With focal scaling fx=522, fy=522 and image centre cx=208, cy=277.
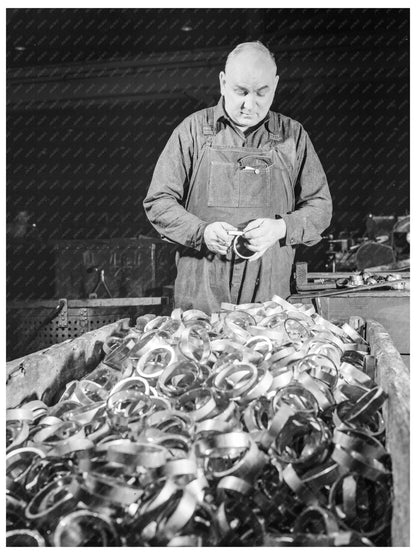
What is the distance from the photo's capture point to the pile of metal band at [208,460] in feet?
3.61

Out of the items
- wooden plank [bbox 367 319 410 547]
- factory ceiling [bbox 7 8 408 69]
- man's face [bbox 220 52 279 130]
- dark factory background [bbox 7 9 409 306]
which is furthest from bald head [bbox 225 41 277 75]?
factory ceiling [bbox 7 8 408 69]

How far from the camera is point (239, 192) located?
2.40m

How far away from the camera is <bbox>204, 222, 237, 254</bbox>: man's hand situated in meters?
2.35

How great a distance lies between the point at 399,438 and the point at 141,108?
5702mm

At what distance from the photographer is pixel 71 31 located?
4.77 m

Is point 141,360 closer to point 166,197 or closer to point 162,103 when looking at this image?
point 166,197

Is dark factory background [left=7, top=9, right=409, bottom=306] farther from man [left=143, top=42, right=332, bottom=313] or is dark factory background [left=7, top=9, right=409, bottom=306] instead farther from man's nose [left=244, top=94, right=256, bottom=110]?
man's nose [left=244, top=94, right=256, bottom=110]

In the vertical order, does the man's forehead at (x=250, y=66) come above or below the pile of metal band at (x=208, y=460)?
→ above

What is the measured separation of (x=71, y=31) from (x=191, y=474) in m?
4.67

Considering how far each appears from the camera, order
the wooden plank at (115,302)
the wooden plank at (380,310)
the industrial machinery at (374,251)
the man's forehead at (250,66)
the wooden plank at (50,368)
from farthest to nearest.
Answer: the industrial machinery at (374,251) < the wooden plank at (115,302) < the man's forehead at (250,66) < the wooden plank at (380,310) < the wooden plank at (50,368)

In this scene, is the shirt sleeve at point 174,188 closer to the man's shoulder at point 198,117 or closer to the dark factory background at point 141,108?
the man's shoulder at point 198,117

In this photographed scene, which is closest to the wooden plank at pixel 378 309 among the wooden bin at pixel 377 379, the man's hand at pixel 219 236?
the wooden bin at pixel 377 379

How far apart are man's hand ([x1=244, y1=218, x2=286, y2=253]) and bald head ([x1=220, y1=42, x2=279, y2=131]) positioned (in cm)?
47

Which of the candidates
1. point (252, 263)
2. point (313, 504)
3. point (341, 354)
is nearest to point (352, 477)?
point (313, 504)
